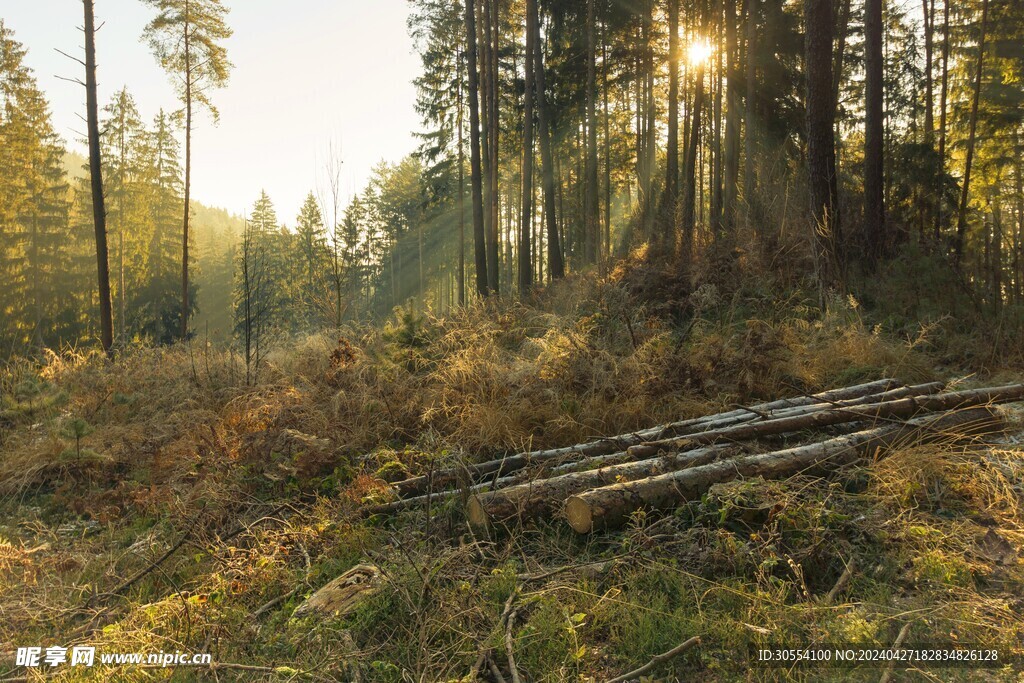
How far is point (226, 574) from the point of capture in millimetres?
3783

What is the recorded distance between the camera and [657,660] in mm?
2391

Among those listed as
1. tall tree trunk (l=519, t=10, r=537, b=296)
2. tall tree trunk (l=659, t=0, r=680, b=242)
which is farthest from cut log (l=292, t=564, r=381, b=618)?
tall tree trunk (l=659, t=0, r=680, b=242)

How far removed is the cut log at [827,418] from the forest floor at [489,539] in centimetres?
40

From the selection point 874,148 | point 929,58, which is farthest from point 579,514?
point 929,58

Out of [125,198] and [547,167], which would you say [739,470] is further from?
[125,198]

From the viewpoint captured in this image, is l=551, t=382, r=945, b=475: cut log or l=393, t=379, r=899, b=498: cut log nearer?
l=551, t=382, r=945, b=475: cut log

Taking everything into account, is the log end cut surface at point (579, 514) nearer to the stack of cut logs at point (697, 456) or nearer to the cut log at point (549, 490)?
the stack of cut logs at point (697, 456)

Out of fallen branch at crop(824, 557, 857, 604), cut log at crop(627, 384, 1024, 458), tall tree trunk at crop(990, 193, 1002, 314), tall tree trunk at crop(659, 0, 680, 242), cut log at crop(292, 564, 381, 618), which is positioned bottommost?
cut log at crop(292, 564, 381, 618)

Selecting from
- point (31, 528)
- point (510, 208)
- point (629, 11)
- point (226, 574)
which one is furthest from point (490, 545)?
point (510, 208)

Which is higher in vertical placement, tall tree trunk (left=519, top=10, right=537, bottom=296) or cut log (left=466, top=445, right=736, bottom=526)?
tall tree trunk (left=519, top=10, right=537, bottom=296)

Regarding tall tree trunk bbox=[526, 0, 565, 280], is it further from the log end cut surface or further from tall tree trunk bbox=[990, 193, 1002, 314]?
the log end cut surface

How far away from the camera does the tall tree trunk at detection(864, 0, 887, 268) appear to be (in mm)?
9406

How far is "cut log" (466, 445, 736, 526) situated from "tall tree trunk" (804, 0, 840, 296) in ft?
20.1

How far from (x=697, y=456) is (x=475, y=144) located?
534 inches
